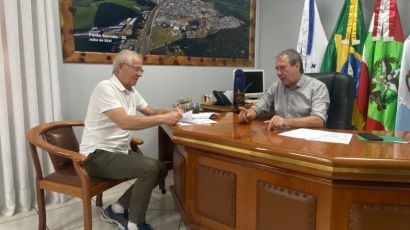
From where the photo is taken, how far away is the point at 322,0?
3303 millimetres

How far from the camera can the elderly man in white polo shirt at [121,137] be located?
191cm

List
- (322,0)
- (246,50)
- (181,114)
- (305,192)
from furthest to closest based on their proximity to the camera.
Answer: (246,50), (322,0), (181,114), (305,192)

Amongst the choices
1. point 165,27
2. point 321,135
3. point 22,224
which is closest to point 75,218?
point 22,224

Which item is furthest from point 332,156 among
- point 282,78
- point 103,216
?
point 103,216

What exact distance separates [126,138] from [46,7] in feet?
3.99

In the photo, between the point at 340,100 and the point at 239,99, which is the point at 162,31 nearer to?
the point at 239,99

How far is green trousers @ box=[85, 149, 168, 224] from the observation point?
6.25 feet

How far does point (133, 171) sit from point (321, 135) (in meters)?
1.12

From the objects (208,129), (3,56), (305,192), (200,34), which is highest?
(200,34)

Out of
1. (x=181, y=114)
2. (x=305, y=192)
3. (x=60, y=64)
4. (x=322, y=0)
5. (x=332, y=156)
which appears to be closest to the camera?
(x=332, y=156)

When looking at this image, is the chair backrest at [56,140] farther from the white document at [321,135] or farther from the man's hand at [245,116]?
the white document at [321,135]

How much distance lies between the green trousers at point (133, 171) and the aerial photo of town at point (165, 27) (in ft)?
4.23

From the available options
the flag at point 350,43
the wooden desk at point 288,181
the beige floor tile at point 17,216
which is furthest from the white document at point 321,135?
the beige floor tile at point 17,216

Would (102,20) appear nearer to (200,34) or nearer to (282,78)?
(200,34)
